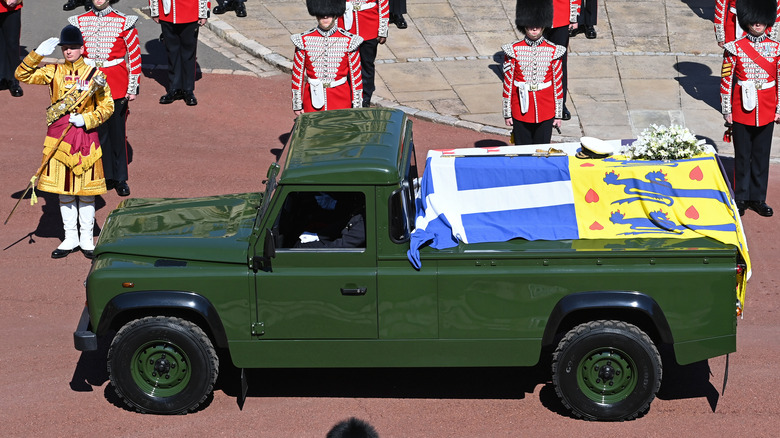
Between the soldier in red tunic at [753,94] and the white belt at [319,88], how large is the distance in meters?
4.03

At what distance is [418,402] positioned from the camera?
8086mm

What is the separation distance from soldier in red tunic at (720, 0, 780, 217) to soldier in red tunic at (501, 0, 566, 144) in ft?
5.70

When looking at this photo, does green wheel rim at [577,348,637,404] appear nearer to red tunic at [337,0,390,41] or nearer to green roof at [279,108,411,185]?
green roof at [279,108,411,185]

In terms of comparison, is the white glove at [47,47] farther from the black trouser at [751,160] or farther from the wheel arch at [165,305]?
the black trouser at [751,160]

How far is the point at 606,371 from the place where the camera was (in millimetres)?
7637

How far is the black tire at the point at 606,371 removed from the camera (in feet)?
24.7

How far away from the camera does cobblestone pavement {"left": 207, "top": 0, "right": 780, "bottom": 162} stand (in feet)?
47.1

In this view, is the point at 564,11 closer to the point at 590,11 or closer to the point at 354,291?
the point at 590,11

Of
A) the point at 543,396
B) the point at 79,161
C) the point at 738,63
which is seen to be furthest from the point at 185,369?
the point at 738,63

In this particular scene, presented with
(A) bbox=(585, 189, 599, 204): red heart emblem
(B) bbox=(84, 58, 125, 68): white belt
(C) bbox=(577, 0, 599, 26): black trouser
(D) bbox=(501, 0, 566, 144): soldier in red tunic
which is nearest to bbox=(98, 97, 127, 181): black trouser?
(B) bbox=(84, 58, 125, 68): white belt

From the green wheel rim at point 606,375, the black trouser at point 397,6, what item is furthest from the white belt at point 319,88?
the black trouser at point 397,6

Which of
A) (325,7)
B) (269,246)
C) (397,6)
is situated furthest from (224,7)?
(269,246)

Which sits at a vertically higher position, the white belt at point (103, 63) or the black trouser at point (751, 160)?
the white belt at point (103, 63)

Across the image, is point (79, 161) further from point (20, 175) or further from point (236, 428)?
point (236, 428)
